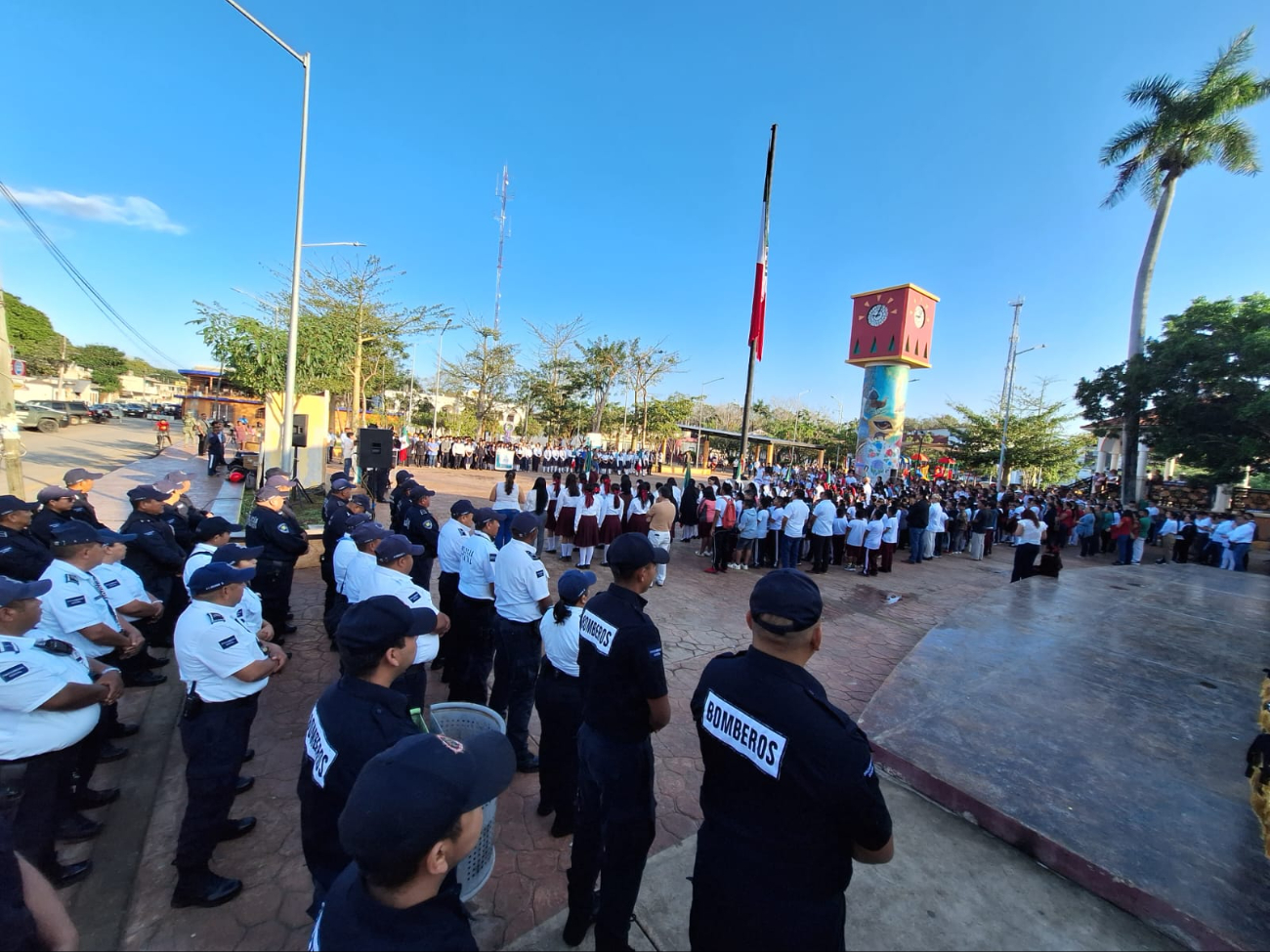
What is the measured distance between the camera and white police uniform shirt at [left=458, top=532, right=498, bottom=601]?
4.55 m

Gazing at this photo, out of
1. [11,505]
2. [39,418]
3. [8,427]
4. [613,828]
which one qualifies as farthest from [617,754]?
[39,418]

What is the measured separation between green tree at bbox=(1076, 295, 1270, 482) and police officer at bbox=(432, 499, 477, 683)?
2157cm

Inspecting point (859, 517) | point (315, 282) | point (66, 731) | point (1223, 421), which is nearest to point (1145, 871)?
point (66, 731)

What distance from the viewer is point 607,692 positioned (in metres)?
2.53

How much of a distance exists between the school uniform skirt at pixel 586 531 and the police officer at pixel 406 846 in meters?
8.56

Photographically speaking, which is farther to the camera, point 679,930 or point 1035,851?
point 1035,851

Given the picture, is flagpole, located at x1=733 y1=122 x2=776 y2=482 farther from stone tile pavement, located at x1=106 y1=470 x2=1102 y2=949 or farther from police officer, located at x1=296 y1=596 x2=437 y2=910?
police officer, located at x1=296 y1=596 x2=437 y2=910

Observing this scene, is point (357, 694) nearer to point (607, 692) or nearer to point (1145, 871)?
point (607, 692)

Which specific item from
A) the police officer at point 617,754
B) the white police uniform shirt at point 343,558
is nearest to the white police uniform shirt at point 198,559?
the white police uniform shirt at point 343,558

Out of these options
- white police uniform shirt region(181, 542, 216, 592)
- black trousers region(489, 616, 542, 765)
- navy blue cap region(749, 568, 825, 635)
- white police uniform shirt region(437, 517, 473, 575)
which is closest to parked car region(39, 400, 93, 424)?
white police uniform shirt region(181, 542, 216, 592)

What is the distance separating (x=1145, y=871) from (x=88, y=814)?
623 cm

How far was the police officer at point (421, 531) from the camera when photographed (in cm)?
629

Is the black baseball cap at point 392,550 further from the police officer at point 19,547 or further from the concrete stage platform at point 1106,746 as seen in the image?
the concrete stage platform at point 1106,746

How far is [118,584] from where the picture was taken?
4.13 meters
